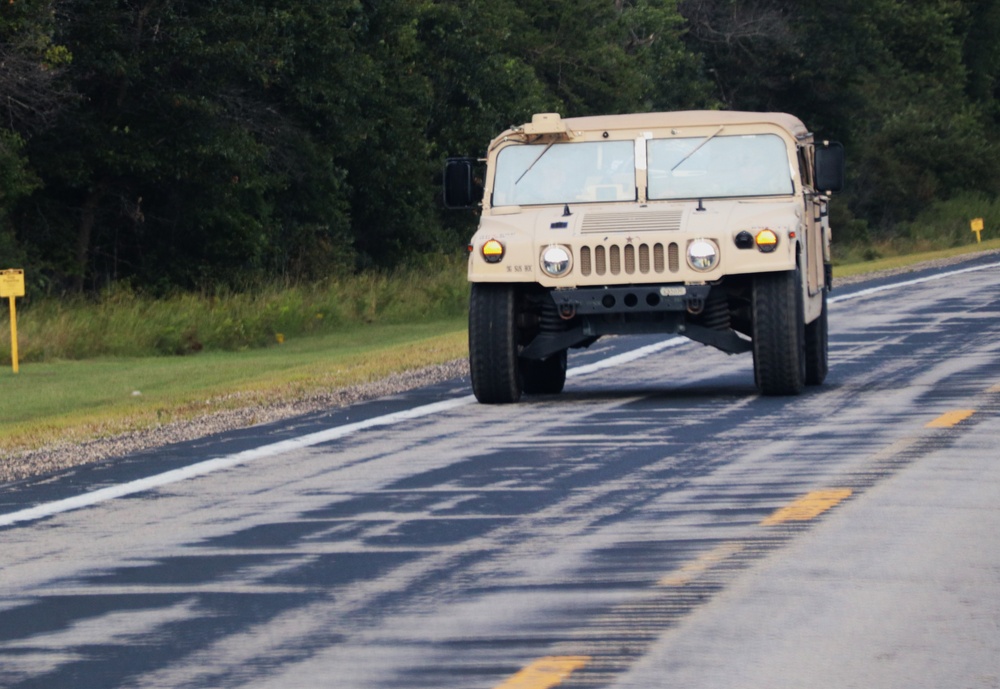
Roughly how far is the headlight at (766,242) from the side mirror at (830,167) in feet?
3.86

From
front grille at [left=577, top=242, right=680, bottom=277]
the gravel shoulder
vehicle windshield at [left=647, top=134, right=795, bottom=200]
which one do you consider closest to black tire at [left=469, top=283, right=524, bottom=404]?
front grille at [left=577, top=242, right=680, bottom=277]

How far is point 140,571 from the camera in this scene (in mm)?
8211

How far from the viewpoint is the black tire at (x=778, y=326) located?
14250mm

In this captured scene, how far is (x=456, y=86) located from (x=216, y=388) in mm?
23203

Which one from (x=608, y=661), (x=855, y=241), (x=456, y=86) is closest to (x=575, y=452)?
(x=608, y=661)

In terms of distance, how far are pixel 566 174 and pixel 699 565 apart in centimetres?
790

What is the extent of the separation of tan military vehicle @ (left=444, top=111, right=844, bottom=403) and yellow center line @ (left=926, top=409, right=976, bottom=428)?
1427 mm

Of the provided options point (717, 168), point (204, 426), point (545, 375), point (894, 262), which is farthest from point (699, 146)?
point (894, 262)

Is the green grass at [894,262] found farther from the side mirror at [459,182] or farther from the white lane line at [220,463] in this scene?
the side mirror at [459,182]

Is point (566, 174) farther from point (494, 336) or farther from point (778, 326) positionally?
point (778, 326)

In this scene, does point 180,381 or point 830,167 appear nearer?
point 830,167

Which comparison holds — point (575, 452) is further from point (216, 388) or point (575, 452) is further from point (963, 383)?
point (216, 388)

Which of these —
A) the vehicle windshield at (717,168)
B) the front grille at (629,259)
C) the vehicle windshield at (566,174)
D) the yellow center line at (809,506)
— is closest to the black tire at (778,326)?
the front grille at (629,259)

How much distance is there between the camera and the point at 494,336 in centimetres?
1459
